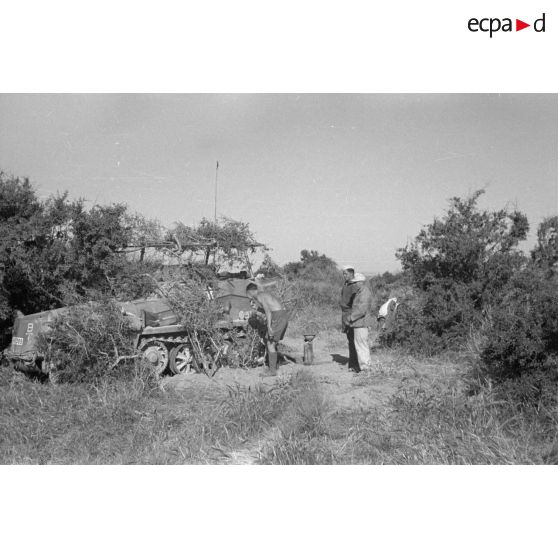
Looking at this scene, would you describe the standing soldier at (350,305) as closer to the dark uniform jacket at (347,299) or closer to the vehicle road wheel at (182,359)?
the dark uniform jacket at (347,299)

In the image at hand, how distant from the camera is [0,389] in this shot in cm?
665

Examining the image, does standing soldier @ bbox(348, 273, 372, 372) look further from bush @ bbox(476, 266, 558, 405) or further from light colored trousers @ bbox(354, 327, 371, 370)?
bush @ bbox(476, 266, 558, 405)

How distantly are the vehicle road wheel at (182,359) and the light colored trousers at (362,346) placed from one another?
2912 millimetres

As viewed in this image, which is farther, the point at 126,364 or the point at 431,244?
the point at 431,244

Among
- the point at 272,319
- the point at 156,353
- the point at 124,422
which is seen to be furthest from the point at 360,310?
the point at 124,422

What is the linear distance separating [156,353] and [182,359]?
0.52m

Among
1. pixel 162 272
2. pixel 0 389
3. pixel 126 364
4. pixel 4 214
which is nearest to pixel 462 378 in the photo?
pixel 126 364

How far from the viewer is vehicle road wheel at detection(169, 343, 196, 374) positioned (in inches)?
313

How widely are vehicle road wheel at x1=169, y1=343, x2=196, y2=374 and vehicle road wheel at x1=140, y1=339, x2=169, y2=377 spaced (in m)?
0.11

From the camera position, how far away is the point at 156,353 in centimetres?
775

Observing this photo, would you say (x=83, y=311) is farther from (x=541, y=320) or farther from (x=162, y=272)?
(x=541, y=320)

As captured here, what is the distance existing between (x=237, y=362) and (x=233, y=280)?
69.9 inches

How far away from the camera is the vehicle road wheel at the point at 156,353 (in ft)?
25.0

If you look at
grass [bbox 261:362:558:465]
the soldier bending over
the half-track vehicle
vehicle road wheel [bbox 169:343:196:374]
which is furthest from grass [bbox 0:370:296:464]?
the soldier bending over
